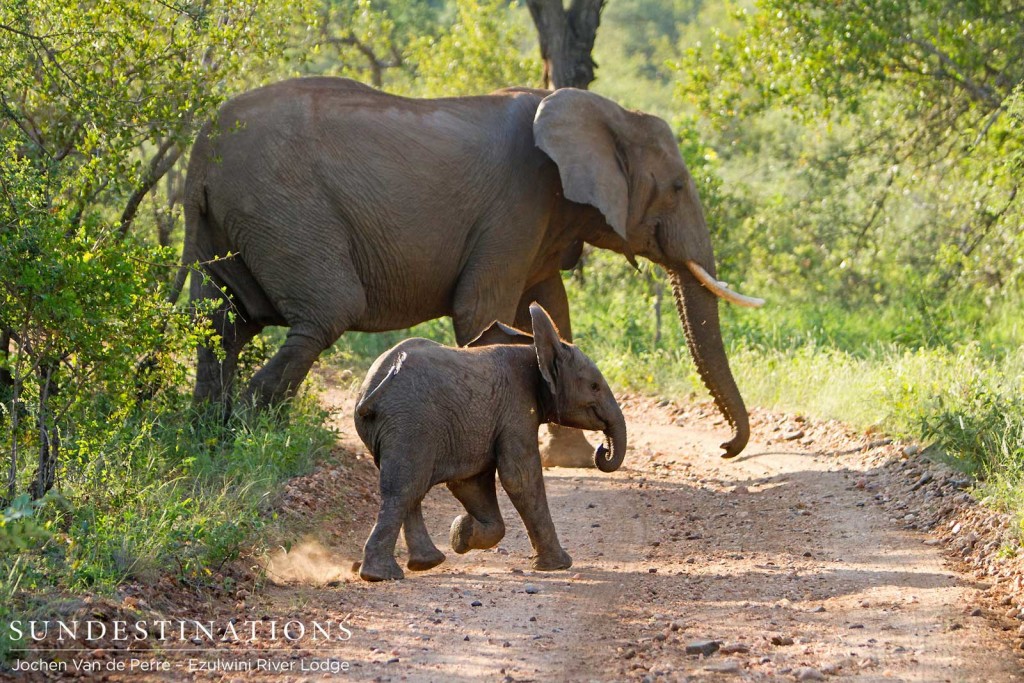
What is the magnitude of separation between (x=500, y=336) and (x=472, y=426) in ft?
3.22

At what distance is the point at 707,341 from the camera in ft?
35.1

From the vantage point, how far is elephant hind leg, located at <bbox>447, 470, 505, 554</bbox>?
23.8 ft

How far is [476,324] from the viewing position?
9781 mm

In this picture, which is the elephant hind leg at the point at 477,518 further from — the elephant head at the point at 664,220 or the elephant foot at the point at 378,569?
the elephant head at the point at 664,220

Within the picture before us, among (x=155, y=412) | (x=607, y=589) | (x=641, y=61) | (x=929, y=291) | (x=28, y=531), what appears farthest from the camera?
(x=641, y=61)

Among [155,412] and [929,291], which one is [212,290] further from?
[929,291]

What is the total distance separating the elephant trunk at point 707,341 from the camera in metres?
10.5

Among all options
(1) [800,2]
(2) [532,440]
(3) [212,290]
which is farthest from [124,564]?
(1) [800,2]

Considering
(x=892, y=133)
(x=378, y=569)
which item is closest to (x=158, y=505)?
(x=378, y=569)

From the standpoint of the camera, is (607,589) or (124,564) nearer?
(124,564)

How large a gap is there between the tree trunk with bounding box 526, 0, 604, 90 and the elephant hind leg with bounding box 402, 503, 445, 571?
309 inches

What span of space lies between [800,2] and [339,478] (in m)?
7.62

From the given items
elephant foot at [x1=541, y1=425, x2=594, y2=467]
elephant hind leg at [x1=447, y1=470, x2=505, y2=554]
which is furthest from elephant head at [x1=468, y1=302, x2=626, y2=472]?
elephant foot at [x1=541, y1=425, x2=594, y2=467]

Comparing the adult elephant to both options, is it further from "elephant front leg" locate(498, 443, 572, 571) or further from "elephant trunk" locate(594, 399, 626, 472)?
"elephant front leg" locate(498, 443, 572, 571)
